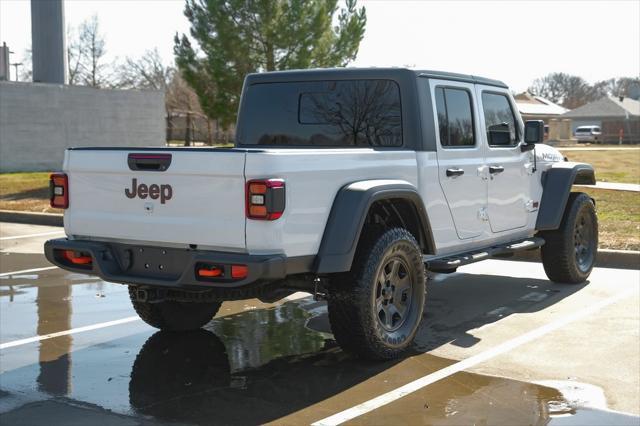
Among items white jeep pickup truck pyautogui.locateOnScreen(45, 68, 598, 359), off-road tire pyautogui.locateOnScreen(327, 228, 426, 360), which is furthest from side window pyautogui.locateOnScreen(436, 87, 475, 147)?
off-road tire pyautogui.locateOnScreen(327, 228, 426, 360)

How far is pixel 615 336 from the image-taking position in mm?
6633

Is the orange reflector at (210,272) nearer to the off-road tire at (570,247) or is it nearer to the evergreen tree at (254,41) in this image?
the off-road tire at (570,247)

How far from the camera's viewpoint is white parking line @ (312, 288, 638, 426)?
4.89 m

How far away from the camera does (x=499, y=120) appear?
781 cm

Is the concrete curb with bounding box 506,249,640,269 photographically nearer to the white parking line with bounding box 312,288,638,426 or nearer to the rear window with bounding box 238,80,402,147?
the white parking line with bounding box 312,288,638,426

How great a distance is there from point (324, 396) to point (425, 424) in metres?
0.77

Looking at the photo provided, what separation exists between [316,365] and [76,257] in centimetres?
182

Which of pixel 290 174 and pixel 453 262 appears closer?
pixel 290 174

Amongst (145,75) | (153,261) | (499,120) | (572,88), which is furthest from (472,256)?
(572,88)

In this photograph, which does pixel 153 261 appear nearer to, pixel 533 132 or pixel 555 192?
pixel 533 132

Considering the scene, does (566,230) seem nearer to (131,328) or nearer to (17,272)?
(131,328)

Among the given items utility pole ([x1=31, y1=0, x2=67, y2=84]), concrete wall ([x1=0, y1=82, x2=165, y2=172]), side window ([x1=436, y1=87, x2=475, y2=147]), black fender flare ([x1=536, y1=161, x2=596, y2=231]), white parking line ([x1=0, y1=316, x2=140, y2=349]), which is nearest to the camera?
white parking line ([x1=0, y1=316, x2=140, y2=349])

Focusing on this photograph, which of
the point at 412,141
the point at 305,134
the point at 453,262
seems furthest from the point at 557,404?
the point at 305,134

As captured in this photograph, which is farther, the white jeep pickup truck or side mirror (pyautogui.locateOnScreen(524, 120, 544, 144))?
side mirror (pyautogui.locateOnScreen(524, 120, 544, 144))
